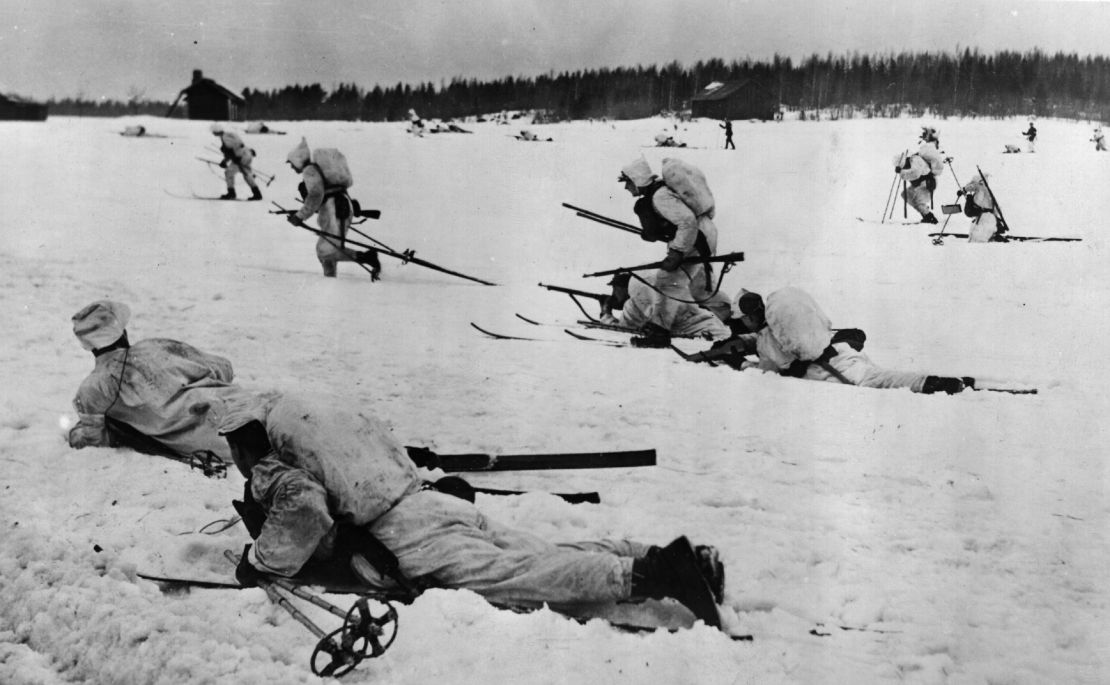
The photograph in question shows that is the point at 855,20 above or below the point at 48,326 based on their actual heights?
above

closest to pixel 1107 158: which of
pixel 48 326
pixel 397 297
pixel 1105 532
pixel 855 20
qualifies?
pixel 855 20

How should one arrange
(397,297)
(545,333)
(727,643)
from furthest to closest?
(397,297), (545,333), (727,643)

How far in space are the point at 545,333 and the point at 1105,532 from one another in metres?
3.83

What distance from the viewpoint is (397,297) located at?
6.91 m

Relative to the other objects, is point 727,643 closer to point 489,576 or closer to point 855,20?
point 489,576

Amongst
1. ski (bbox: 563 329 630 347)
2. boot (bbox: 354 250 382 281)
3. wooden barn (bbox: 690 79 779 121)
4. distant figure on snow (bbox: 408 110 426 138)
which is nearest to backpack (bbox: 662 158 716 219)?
ski (bbox: 563 329 630 347)

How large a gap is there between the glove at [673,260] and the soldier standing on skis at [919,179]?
4946mm

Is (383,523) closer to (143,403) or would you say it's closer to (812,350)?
(143,403)

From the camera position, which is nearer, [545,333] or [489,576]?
[489,576]

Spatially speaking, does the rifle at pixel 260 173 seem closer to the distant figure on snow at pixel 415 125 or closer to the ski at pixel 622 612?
the distant figure on snow at pixel 415 125

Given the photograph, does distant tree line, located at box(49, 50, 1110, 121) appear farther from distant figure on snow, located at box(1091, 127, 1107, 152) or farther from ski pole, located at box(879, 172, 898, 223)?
ski pole, located at box(879, 172, 898, 223)

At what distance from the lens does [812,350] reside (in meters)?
4.79

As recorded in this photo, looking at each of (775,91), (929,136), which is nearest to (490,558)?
(775,91)

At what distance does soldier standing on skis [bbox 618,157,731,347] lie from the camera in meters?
6.25
